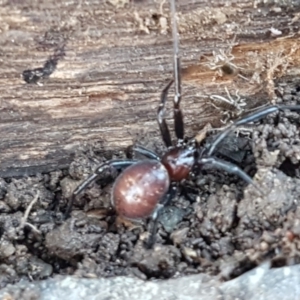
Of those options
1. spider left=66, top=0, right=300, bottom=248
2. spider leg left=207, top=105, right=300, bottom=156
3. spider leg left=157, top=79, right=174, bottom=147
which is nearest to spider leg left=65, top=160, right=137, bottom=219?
spider left=66, top=0, right=300, bottom=248

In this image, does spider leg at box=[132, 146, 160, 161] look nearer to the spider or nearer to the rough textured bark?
the spider

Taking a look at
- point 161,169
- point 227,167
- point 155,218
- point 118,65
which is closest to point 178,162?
point 161,169

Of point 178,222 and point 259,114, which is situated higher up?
point 259,114

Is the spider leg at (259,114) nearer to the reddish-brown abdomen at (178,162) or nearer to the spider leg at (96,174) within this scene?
the reddish-brown abdomen at (178,162)

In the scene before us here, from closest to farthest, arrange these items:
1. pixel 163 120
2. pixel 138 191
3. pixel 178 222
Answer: pixel 138 191 → pixel 178 222 → pixel 163 120

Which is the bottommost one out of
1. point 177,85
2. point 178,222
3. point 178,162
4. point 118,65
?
point 178,222

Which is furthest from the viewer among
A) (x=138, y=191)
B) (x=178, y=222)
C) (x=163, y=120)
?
(x=163, y=120)

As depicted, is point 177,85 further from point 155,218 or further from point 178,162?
point 155,218
